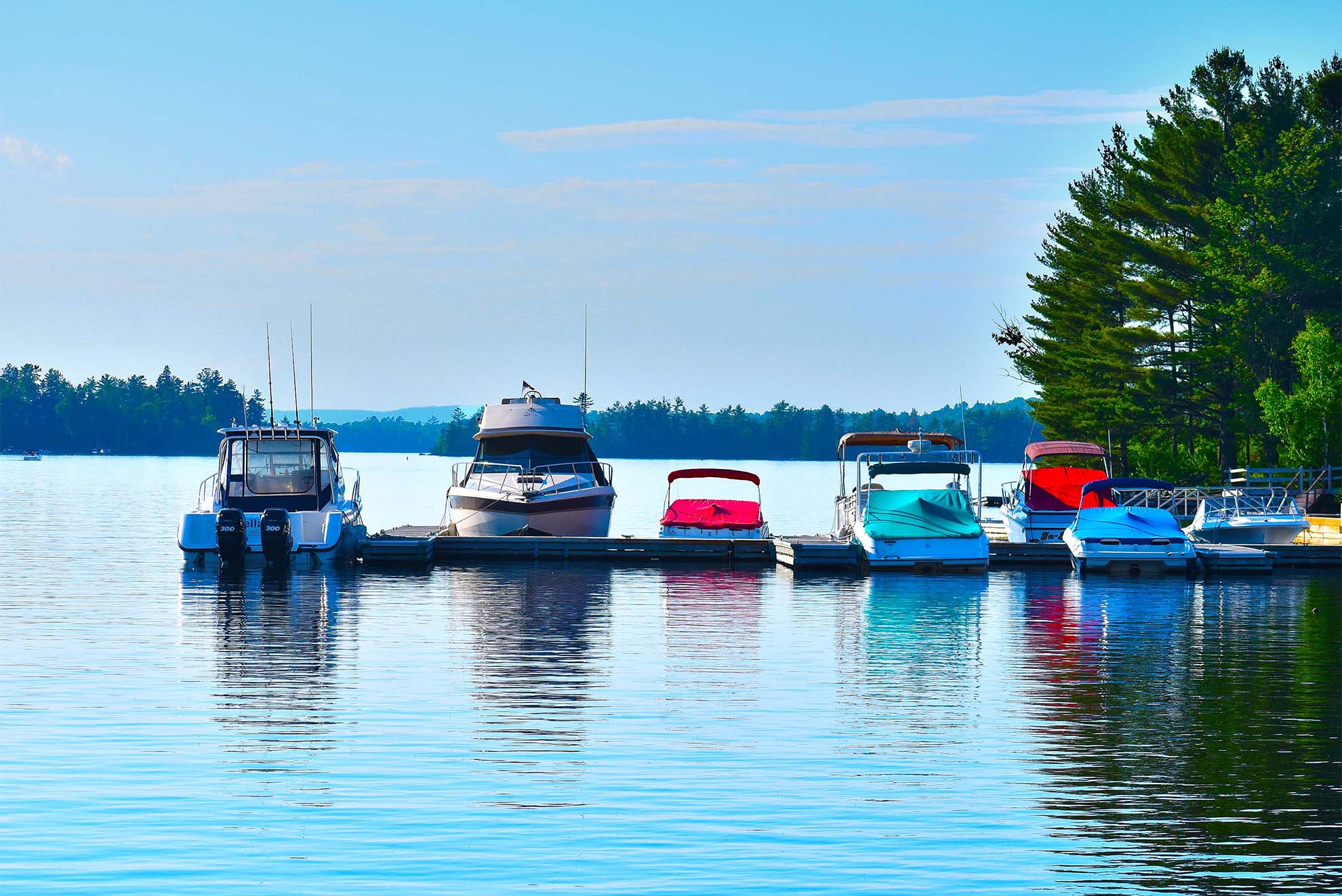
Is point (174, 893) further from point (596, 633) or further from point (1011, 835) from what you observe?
point (596, 633)

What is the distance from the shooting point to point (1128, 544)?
123 feet

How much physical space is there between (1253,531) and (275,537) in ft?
83.4

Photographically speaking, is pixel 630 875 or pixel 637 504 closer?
pixel 630 875

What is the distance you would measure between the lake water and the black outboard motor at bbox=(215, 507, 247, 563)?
12.9 ft

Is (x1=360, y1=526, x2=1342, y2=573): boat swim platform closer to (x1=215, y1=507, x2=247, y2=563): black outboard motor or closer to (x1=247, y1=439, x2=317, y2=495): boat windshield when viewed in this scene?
(x1=247, y1=439, x2=317, y2=495): boat windshield

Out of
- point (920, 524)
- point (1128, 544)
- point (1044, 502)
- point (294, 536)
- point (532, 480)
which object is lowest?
point (1128, 544)

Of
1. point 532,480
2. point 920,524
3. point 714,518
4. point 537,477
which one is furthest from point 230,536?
point 920,524

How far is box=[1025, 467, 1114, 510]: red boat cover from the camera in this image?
43156mm

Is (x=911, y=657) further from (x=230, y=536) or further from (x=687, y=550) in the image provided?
(x=230, y=536)

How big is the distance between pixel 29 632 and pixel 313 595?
264 inches

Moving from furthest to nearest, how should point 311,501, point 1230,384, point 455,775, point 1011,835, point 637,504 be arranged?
point 637,504
point 1230,384
point 311,501
point 455,775
point 1011,835

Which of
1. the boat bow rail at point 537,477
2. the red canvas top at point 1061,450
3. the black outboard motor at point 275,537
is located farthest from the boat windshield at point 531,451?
the red canvas top at point 1061,450

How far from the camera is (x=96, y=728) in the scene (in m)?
16.6

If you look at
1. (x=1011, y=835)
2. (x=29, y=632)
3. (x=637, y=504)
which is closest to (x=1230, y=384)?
(x=637, y=504)
